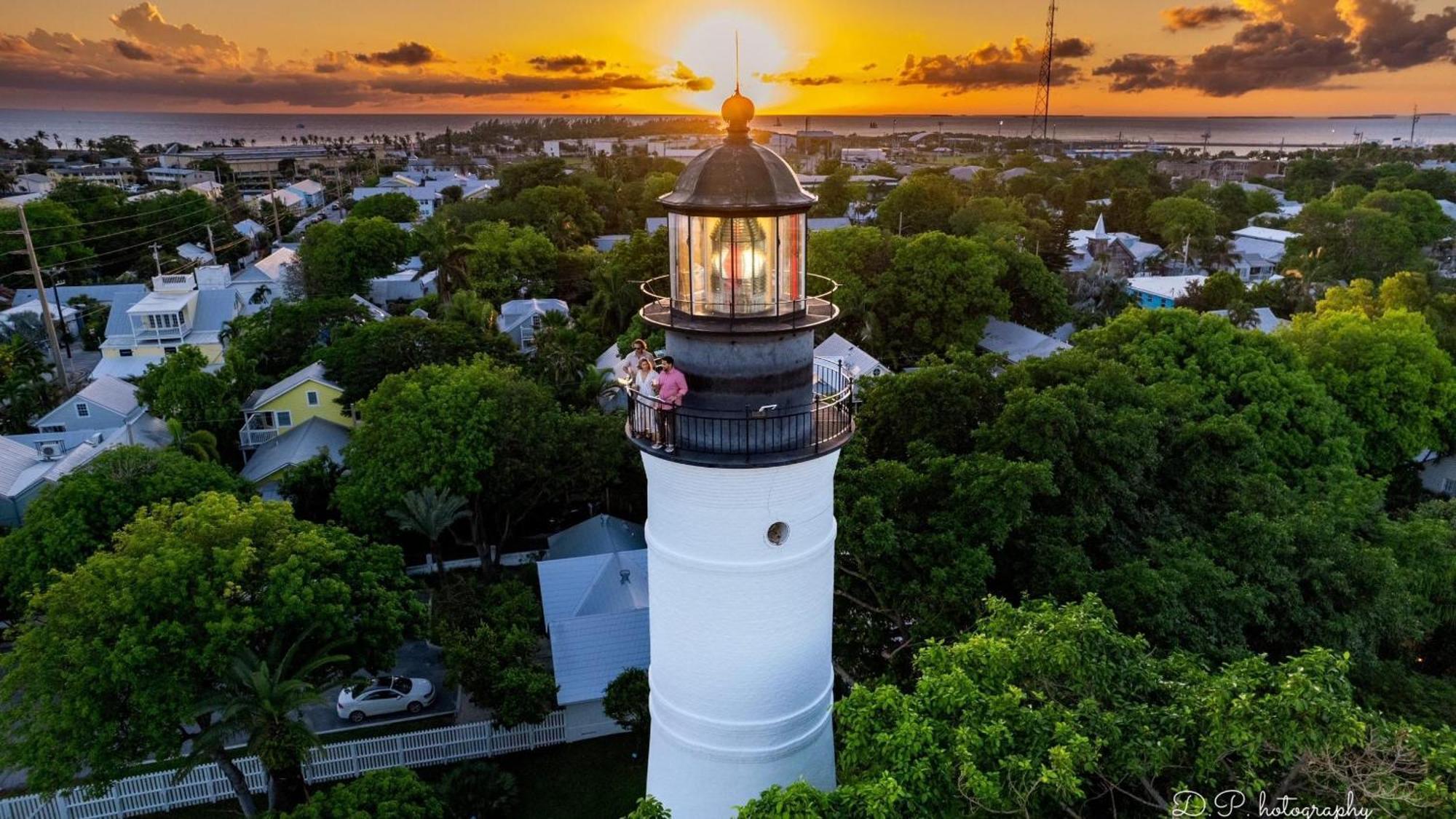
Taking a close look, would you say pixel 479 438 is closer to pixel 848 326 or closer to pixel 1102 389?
pixel 1102 389

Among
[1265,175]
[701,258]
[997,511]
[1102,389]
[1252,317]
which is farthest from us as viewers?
[1265,175]

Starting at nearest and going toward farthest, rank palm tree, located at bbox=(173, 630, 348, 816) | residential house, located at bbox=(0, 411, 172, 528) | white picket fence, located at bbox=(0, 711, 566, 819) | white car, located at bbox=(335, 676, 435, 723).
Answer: palm tree, located at bbox=(173, 630, 348, 816) < white picket fence, located at bbox=(0, 711, 566, 819) < white car, located at bbox=(335, 676, 435, 723) < residential house, located at bbox=(0, 411, 172, 528)

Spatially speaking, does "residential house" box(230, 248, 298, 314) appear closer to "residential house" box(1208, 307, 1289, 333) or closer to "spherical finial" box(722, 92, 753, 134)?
"spherical finial" box(722, 92, 753, 134)

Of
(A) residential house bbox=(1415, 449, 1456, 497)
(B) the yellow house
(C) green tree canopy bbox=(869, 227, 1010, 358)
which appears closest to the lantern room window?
(B) the yellow house

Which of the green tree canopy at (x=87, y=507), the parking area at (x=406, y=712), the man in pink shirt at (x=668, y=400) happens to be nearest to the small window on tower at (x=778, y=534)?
the man in pink shirt at (x=668, y=400)

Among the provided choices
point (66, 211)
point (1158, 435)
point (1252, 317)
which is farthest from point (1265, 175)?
point (66, 211)

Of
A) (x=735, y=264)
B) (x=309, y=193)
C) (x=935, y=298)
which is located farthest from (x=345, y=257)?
(x=309, y=193)
